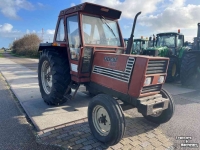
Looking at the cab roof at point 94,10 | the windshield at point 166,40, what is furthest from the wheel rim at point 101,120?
the windshield at point 166,40

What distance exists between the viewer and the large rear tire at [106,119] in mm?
2613

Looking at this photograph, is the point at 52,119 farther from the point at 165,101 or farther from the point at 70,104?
the point at 165,101

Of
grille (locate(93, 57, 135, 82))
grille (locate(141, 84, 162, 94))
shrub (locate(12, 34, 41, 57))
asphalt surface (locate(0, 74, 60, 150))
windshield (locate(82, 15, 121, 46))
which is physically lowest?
asphalt surface (locate(0, 74, 60, 150))

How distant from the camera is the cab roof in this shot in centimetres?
355

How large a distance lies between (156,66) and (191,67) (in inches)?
175

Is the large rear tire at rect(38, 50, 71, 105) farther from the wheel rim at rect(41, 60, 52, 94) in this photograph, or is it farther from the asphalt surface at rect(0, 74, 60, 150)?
the asphalt surface at rect(0, 74, 60, 150)

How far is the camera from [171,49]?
8539 mm

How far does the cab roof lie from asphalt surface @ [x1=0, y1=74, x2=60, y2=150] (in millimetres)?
2628

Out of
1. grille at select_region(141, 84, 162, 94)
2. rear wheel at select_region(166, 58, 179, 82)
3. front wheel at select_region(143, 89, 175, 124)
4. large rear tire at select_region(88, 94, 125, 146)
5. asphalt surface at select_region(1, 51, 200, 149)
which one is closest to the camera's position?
large rear tire at select_region(88, 94, 125, 146)

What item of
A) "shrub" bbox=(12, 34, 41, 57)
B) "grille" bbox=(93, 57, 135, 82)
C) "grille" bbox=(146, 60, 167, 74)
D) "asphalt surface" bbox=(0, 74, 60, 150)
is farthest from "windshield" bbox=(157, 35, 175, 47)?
"shrub" bbox=(12, 34, 41, 57)

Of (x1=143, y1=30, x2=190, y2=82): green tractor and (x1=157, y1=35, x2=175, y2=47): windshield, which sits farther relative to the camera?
(x1=157, y1=35, x2=175, y2=47): windshield

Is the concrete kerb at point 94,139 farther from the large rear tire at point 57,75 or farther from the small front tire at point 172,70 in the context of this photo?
the small front tire at point 172,70

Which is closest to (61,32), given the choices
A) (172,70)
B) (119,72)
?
(119,72)

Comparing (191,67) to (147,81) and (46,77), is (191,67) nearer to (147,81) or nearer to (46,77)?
(147,81)
